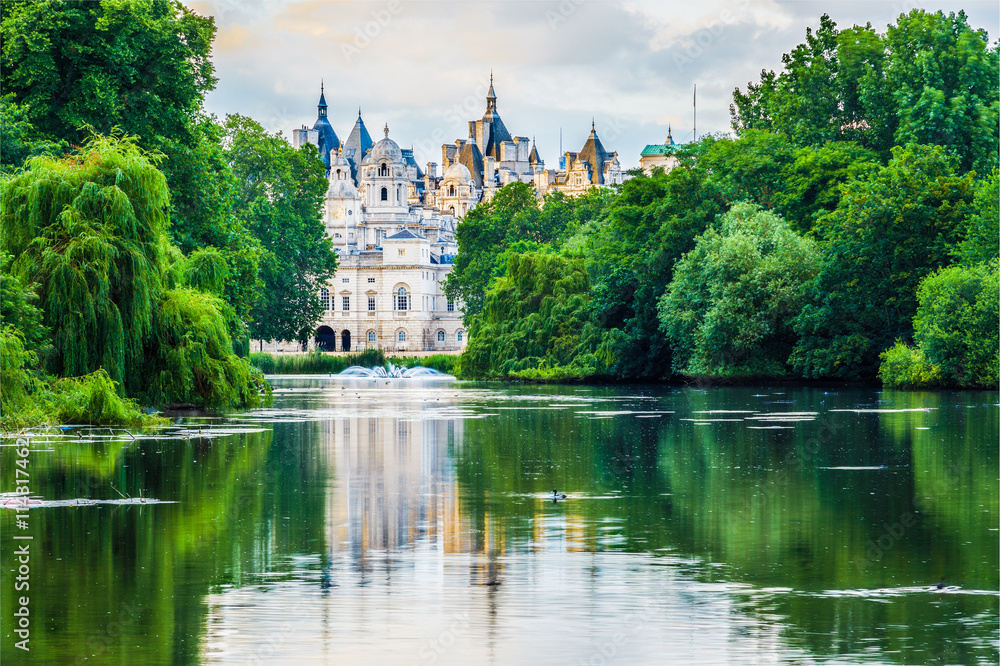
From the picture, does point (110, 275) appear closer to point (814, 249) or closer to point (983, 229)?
point (983, 229)

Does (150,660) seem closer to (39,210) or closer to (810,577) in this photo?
(810,577)

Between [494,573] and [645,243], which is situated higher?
[645,243]

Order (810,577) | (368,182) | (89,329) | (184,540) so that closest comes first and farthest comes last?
(810,577), (184,540), (89,329), (368,182)

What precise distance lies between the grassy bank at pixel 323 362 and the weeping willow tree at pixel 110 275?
174ft

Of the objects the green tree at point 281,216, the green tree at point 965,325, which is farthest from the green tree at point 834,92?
the green tree at point 281,216

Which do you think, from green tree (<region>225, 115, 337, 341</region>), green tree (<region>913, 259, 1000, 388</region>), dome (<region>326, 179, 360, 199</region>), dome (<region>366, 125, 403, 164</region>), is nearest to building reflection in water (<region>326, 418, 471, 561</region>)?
green tree (<region>913, 259, 1000, 388</region>)

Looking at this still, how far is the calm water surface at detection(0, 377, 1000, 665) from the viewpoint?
8531mm

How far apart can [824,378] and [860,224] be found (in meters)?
7.01

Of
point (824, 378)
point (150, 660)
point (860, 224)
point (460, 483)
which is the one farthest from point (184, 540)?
point (824, 378)

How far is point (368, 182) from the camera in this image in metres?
175

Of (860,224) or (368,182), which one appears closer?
(860,224)

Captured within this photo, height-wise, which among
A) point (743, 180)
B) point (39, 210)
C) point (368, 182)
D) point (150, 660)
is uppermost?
point (368, 182)

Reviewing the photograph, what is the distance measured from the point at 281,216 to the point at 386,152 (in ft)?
378

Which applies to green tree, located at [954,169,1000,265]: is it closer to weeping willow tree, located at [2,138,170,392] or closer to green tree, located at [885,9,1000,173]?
green tree, located at [885,9,1000,173]
